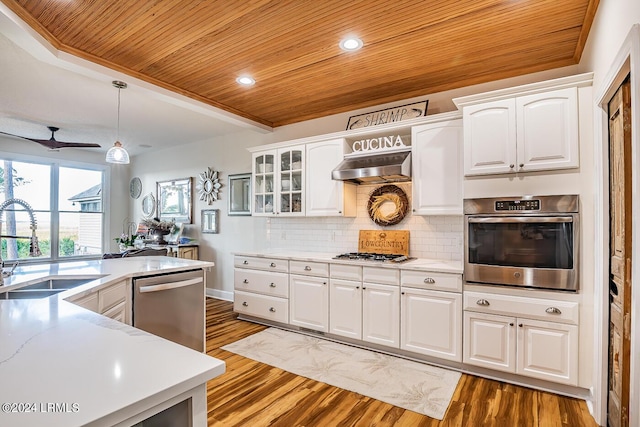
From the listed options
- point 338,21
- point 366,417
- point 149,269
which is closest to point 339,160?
point 338,21

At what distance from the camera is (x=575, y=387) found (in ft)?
7.89

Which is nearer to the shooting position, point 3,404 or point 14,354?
point 3,404

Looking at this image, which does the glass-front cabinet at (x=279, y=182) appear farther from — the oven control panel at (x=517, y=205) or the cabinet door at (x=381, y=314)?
the oven control panel at (x=517, y=205)

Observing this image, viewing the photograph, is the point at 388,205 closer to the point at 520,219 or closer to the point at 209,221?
→ the point at 520,219

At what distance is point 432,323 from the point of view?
288 cm

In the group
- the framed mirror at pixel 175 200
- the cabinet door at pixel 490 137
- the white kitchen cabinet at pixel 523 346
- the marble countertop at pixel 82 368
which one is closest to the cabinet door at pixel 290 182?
the cabinet door at pixel 490 137

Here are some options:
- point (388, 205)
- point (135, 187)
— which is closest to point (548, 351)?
point (388, 205)

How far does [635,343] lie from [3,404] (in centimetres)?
207

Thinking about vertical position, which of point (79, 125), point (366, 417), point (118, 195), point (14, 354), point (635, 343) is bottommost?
point (366, 417)

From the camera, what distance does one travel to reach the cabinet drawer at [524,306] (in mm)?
2379

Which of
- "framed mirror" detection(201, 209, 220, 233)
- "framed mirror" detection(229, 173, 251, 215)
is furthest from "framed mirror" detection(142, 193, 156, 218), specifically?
"framed mirror" detection(229, 173, 251, 215)

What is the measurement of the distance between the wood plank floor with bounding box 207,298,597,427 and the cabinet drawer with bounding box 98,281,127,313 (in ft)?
3.08

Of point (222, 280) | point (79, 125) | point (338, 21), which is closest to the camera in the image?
point (338, 21)

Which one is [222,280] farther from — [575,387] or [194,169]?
[575,387]
